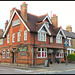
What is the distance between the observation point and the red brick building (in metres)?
23.5

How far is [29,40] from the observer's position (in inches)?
910

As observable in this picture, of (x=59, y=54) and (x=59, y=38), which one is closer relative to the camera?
(x=59, y=54)

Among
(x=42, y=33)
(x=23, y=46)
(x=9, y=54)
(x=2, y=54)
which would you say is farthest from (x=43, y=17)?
(x=2, y=54)

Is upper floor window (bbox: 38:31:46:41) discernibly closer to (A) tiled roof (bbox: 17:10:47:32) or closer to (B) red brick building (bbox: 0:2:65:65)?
(B) red brick building (bbox: 0:2:65:65)

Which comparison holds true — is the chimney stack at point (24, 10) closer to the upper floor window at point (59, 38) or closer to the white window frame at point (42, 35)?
the white window frame at point (42, 35)

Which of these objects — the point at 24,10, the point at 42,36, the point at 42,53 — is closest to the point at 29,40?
the point at 42,36

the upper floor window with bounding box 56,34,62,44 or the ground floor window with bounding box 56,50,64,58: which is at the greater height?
the upper floor window with bounding box 56,34,62,44

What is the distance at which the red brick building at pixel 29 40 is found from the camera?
23.5m

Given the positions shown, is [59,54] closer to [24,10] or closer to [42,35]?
[42,35]

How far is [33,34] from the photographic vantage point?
942 inches

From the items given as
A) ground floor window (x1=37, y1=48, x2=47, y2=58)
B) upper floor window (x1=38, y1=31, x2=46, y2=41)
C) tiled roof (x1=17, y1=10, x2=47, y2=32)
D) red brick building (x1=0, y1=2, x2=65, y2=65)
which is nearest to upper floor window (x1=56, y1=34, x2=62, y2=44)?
red brick building (x1=0, y1=2, x2=65, y2=65)

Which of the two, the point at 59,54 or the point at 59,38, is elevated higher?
the point at 59,38

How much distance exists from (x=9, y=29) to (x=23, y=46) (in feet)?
24.3

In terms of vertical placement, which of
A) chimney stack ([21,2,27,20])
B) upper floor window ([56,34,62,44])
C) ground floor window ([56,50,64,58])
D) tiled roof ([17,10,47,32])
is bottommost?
ground floor window ([56,50,64,58])
